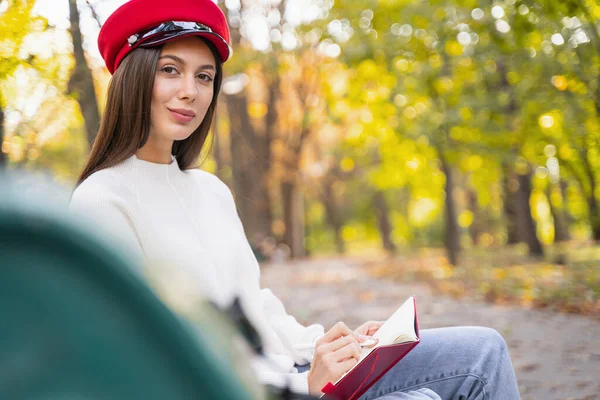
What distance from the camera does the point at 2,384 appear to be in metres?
0.47

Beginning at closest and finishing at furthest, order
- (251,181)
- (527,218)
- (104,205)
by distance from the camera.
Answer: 1. (104,205)
2. (527,218)
3. (251,181)

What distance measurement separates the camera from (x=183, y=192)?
182 centimetres

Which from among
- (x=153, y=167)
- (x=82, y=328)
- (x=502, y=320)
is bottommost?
(x=502, y=320)

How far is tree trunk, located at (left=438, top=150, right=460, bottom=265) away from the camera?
1109cm

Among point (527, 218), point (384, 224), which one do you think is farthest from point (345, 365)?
point (384, 224)

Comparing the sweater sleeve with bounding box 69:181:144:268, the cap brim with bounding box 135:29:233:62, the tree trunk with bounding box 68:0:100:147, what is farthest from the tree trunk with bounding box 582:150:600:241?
the sweater sleeve with bounding box 69:181:144:268

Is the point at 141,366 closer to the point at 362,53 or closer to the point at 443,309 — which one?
the point at 443,309

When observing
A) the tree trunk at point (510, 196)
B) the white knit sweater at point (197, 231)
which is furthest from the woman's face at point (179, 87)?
the tree trunk at point (510, 196)

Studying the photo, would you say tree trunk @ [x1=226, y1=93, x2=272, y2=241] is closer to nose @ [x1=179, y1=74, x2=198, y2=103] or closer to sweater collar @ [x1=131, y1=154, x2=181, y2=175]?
sweater collar @ [x1=131, y1=154, x2=181, y2=175]

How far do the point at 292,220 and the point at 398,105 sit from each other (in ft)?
25.5

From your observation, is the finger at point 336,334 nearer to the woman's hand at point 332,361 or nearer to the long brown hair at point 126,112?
the woman's hand at point 332,361

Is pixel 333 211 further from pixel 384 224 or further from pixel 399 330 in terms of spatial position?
pixel 399 330

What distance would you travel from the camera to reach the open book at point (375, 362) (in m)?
1.28

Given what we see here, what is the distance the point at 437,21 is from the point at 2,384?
8.86 metres
